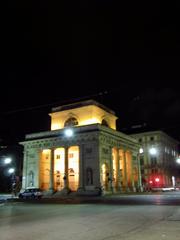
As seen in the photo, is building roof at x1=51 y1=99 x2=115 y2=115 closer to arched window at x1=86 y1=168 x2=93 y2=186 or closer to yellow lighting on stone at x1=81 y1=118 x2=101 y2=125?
yellow lighting on stone at x1=81 y1=118 x2=101 y2=125

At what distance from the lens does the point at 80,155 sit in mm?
60281

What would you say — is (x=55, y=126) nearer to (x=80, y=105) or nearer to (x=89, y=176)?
(x=80, y=105)

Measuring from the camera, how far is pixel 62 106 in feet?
230

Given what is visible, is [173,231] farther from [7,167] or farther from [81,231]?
[7,167]

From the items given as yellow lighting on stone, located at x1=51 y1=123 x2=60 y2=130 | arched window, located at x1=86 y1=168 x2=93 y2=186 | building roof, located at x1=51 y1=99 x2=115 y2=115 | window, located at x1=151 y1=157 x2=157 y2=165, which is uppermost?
building roof, located at x1=51 y1=99 x2=115 y2=115

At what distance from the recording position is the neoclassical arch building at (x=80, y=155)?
58875mm

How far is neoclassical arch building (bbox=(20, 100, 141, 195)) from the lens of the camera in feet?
193

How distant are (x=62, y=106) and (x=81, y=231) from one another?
192 ft

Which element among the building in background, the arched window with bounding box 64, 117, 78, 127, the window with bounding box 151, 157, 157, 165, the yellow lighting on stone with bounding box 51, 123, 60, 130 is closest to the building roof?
the arched window with bounding box 64, 117, 78, 127

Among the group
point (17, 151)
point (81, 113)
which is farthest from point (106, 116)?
point (17, 151)

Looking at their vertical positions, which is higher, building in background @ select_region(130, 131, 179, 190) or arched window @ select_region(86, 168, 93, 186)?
building in background @ select_region(130, 131, 179, 190)

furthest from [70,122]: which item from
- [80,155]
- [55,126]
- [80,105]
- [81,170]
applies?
[81,170]

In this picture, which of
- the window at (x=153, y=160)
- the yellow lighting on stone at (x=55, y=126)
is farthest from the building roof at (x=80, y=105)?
the window at (x=153, y=160)

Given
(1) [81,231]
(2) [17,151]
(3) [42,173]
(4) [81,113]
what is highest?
(4) [81,113]
